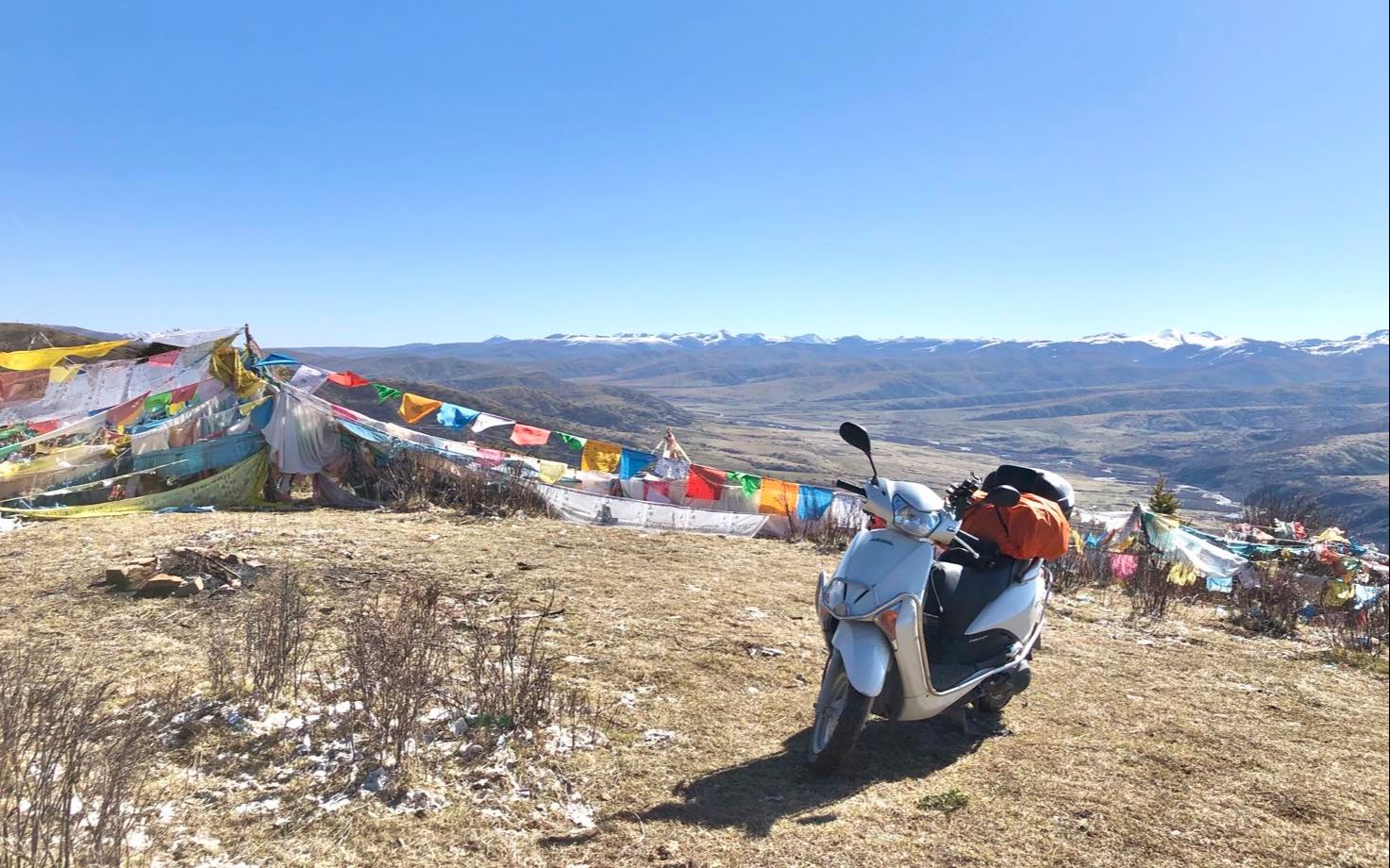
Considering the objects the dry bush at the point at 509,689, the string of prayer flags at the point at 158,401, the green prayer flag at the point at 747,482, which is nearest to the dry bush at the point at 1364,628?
the dry bush at the point at 509,689

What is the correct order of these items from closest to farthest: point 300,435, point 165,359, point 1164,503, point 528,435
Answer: point 300,435
point 165,359
point 528,435
point 1164,503

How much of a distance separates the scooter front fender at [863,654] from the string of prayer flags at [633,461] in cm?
1064

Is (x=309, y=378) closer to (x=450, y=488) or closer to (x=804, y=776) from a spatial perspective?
(x=450, y=488)

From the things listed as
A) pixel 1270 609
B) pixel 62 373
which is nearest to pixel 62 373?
pixel 62 373

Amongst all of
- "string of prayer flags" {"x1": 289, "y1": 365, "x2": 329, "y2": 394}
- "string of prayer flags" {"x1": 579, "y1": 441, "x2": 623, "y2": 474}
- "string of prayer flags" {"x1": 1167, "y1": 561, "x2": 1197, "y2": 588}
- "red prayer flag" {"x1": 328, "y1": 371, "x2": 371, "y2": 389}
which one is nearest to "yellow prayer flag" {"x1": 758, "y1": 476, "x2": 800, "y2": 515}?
"string of prayer flags" {"x1": 579, "y1": 441, "x2": 623, "y2": 474}

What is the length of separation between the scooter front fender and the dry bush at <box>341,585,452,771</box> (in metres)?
1.98

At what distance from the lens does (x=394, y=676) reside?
3617mm

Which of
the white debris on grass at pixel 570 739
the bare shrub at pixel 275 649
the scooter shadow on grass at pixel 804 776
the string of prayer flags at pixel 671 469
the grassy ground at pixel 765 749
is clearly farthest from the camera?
the string of prayer flags at pixel 671 469

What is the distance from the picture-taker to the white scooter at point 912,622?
11.6ft

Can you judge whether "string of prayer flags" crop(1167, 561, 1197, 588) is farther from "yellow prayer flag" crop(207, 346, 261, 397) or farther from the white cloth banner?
"yellow prayer flag" crop(207, 346, 261, 397)

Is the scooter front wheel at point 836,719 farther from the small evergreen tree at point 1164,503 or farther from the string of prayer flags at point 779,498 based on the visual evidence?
the small evergreen tree at point 1164,503

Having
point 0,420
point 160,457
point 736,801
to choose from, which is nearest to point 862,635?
point 736,801

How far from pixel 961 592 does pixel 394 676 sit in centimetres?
298

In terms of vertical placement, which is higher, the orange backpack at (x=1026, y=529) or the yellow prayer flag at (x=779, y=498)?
the orange backpack at (x=1026, y=529)
